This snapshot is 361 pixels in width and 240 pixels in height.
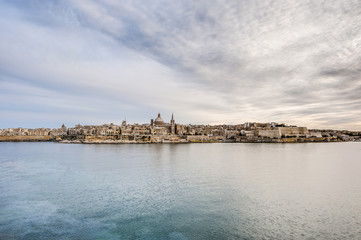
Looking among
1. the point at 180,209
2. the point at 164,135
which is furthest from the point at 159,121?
the point at 180,209

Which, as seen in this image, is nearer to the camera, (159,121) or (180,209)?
(180,209)

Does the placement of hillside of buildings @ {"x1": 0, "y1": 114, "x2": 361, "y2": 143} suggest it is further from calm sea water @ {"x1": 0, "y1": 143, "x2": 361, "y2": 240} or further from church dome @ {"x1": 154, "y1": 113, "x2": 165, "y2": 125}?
calm sea water @ {"x1": 0, "y1": 143, "x2": 361, "y2": 240}

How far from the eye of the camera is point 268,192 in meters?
11.3

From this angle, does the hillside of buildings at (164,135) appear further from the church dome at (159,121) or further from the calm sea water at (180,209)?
the calm sea water at (180,209)

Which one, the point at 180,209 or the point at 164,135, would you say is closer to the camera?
the point at 180,209

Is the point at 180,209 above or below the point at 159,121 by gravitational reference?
below

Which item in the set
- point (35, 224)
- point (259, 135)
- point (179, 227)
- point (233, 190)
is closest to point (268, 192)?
point (233, 190)

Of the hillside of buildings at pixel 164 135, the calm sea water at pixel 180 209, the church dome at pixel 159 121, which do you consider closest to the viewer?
the calm sea water at pixel 180 209

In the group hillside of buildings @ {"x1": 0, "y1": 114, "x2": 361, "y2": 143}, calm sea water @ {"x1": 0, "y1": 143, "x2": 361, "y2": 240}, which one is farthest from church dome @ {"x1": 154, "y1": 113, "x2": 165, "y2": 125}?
calm sea water @ {"x1": 0, "y1": 143, "x2": 361, "y2": 240}

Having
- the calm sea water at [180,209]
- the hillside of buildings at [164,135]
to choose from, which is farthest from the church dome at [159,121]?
the calm sea water at [180,209]

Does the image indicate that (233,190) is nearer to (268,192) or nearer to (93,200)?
(268,192)

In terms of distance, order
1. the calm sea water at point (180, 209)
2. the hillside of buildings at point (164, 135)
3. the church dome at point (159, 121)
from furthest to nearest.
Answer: the church dome at point (159, 121) → the hillside of buildings at point (164, 135) → the calm sea water at point (180, 209)

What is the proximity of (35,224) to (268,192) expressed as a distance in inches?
372

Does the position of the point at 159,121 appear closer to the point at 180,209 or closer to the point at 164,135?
the point at 164,135
